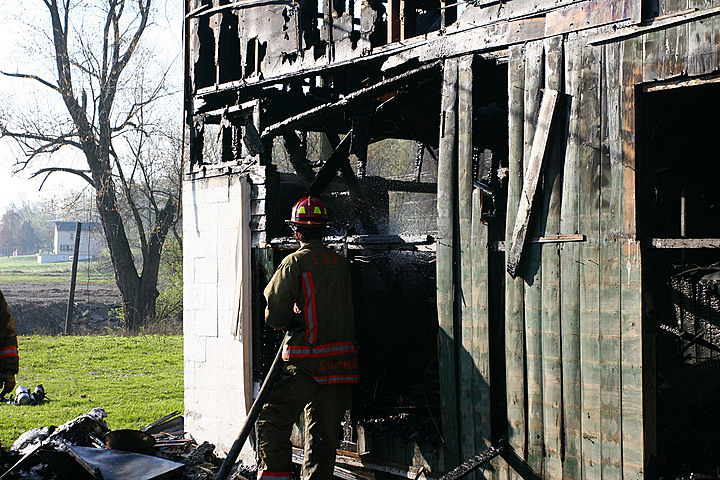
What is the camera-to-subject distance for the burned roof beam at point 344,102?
626cm

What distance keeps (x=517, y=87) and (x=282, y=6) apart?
12.0 ft

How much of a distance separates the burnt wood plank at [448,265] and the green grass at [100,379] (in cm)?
602

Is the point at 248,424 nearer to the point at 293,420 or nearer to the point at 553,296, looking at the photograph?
the point at 293,420

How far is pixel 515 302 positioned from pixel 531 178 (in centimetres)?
98

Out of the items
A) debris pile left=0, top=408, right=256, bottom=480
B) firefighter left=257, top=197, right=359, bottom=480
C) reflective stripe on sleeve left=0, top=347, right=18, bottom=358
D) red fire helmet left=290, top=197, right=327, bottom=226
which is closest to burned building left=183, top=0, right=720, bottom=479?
debris pile left=0, top=408, right=256, bottom=480

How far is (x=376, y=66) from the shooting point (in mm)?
7445

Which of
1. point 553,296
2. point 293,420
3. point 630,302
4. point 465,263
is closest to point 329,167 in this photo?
point 465,263

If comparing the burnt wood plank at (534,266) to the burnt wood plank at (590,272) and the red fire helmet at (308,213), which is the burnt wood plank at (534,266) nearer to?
the burnt wood plank at (590,272)

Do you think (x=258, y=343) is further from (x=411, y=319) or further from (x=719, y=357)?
(x=719, y=357)

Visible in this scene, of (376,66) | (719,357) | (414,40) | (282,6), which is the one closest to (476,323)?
(414,40)

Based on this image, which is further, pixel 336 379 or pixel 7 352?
pixel 7 352

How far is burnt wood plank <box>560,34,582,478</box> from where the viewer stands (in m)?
5.04

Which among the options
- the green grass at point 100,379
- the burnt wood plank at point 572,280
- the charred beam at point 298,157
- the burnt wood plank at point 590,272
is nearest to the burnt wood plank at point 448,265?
the burnt wood plank at point 572,280

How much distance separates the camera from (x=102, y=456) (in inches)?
278
